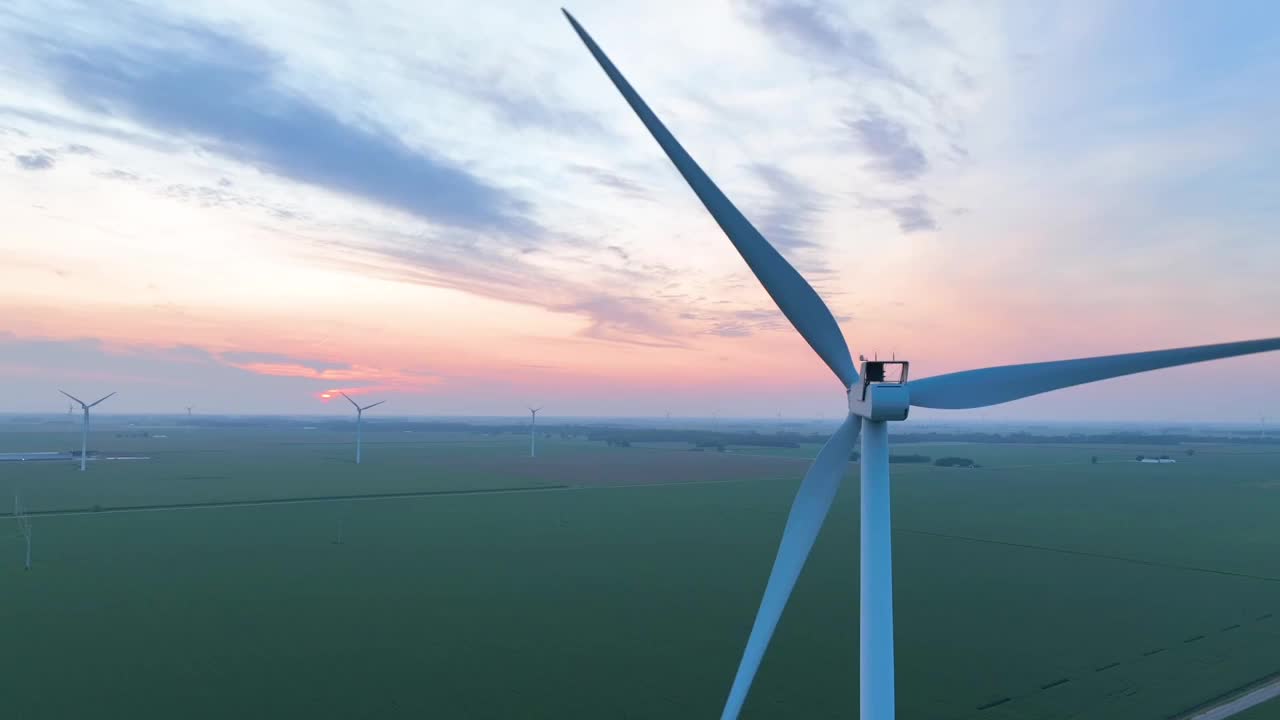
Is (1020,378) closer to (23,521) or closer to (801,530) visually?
(801,530)

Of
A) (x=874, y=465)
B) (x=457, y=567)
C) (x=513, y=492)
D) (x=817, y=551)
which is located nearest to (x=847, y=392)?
(x=874, y=465)

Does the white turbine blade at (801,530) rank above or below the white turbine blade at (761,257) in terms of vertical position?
below

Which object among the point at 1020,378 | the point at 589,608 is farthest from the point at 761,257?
the point at 589,608

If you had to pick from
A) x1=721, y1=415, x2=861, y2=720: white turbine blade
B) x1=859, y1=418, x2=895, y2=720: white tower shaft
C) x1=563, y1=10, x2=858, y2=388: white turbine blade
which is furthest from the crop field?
x1=563, y1=10, x2=858, y2=388: white turbine blade

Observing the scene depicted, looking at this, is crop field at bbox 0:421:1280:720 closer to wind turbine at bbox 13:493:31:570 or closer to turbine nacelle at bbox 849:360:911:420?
wind turbine at bbox 13:493:31:570

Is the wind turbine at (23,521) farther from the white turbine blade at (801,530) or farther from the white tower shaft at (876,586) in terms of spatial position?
the white tower shaft at (876,586)

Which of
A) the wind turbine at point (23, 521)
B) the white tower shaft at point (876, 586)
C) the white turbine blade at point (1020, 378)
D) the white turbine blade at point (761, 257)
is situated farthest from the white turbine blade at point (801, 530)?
the wind turbine at point (23, 521)

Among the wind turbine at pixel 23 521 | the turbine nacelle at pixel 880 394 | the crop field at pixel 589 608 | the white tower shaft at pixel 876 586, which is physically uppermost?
the turbine nacelle at pixel 880 394
